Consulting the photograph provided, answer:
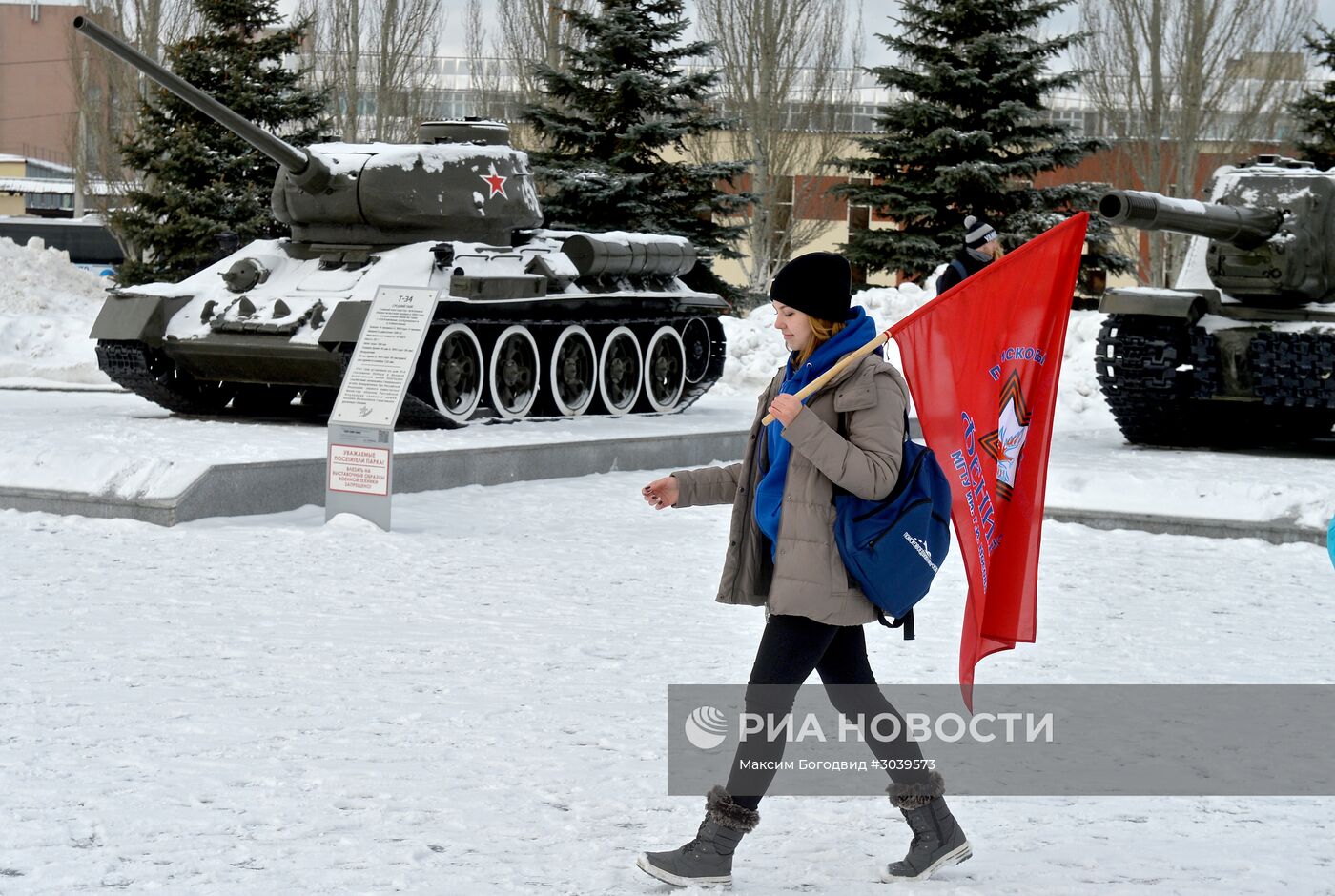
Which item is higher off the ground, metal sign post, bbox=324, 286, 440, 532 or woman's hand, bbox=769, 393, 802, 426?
woman's hand, bbox=769, 393, 802, 426

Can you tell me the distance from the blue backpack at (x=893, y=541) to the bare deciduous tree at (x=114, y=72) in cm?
2970

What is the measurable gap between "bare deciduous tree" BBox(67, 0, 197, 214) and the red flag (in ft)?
96.2

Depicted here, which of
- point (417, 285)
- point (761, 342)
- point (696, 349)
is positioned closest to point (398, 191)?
point (417, 285)

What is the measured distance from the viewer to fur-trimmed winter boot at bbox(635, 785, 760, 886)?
14.2 feet

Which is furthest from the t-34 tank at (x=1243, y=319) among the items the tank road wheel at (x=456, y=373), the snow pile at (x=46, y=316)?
the snow pile at (x=46, y=316)

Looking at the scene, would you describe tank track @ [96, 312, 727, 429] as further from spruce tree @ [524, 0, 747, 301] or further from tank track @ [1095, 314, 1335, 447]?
spruce tree @ [524, 0, 747, 301]

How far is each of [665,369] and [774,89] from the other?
56.2ft

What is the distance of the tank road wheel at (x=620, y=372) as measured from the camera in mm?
18000

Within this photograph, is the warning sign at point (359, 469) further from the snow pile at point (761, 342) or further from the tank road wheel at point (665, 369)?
the snow pile at point (761, 342)

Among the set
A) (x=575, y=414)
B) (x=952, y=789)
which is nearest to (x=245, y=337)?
A: (x=575, y=414)

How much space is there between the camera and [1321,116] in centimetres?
3155

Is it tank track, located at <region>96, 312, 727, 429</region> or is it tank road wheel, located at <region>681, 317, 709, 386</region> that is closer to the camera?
tank track, located at <region>96, 312, 727, 429</region>

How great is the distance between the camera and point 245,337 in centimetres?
1557

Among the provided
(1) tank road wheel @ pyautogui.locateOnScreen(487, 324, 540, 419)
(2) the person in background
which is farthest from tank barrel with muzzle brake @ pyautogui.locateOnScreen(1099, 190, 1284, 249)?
(1) tank road wheel @ pyautogui.locateOnScreen(487, 324, 540, 419)
